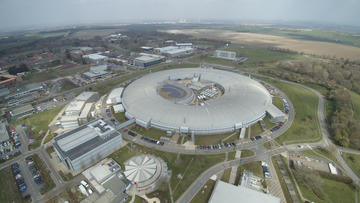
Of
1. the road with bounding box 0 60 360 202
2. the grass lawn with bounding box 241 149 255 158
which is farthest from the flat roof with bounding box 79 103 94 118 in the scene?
the grass lawn with bounding box 241 149 255 158

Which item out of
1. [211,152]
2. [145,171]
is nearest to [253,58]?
[211,152]

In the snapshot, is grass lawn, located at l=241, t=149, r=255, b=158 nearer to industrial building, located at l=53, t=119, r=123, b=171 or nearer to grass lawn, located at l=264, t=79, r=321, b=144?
grass lawn, located at l=264, t=79, r=321, b=144

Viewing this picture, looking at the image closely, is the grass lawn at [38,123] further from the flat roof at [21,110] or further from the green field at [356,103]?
the green field at [356,103]

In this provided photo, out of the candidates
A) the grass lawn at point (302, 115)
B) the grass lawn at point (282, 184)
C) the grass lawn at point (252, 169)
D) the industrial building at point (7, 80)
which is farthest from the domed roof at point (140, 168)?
the industrial building at point (7, 80)

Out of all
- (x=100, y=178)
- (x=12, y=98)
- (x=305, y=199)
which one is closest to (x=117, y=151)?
(x=100, y=178)

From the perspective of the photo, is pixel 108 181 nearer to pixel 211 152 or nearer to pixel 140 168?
pixel 140 168

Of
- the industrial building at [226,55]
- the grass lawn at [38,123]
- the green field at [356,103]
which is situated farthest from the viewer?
the industrial building at [226,55]
